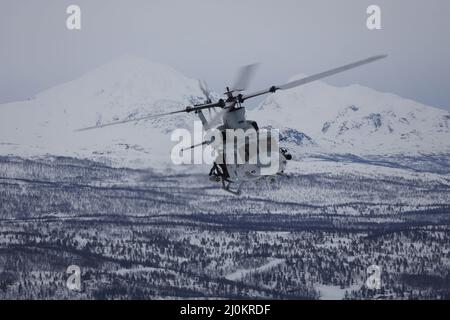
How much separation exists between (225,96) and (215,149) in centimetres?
532

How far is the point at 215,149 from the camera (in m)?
75.8
